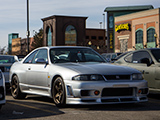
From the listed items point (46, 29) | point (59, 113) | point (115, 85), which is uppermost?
point (46, 29)

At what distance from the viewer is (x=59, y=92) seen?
343 inches

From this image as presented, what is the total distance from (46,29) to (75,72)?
85.8 metres

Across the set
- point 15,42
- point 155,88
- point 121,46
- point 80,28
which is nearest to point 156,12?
point 121,46

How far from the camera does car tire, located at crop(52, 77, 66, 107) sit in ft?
27.7

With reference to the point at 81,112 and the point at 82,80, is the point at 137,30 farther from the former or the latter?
the point at 81,112

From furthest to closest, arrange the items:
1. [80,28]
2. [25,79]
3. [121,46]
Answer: [80,28] → [121,46] → [25,79]

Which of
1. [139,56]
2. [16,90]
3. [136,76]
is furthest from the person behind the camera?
[139,56]

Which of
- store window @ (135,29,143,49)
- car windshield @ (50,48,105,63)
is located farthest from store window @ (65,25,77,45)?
car windshield @ (50,48,105,63)

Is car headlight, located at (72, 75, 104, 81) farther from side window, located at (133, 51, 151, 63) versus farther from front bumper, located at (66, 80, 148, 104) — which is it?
side window, located at (133, 51, 151, 63)

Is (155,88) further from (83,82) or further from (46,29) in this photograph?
(46,29)

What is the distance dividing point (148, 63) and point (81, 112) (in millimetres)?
3469

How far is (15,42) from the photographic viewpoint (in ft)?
392

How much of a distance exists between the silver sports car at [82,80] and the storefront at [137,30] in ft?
142

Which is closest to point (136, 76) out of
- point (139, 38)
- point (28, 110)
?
point (28, 110)
